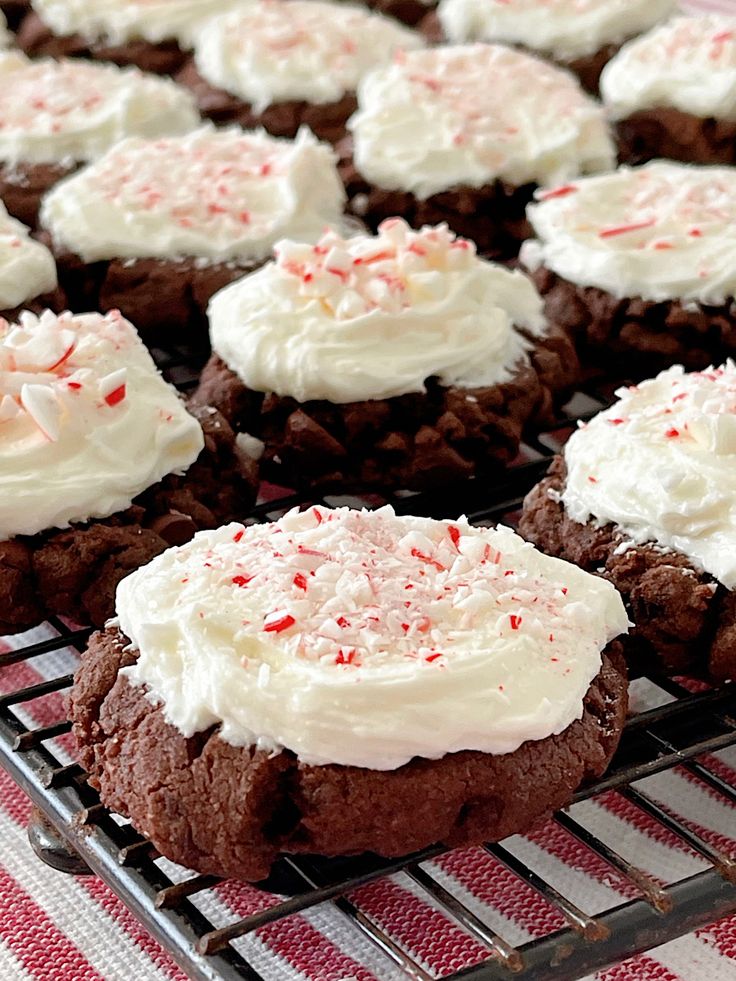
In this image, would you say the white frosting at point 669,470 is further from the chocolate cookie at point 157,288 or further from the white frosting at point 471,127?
the white frosting at point 471,127

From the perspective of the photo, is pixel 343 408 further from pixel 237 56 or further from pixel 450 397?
pixel 237 56

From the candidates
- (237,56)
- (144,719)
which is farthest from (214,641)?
(237,56)

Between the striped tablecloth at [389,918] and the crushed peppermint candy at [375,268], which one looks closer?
the striped tablecloth at [389,918]

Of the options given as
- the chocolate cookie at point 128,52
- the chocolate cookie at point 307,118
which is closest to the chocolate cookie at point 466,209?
the chocolate cookie at point 307,118

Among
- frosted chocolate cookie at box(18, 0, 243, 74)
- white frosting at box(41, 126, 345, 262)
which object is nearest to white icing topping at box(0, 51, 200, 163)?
white frosting at box(41, 126, 345, 262)

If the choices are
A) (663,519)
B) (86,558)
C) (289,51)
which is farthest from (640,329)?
(289,51)

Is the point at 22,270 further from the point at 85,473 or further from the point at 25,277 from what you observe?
the point at 85,473
